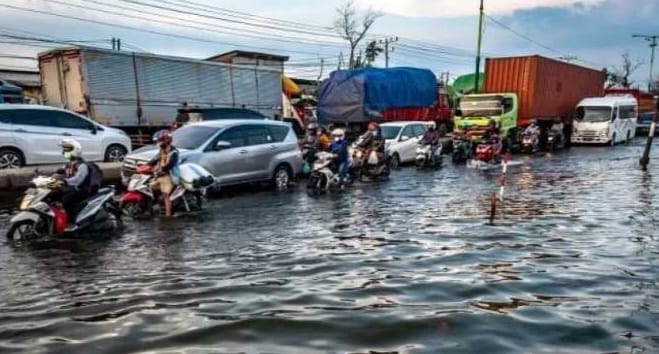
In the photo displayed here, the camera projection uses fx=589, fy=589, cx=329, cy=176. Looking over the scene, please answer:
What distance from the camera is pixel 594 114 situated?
28.8 metres

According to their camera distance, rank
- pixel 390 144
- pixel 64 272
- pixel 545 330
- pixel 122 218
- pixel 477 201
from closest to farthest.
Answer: pixel 545 330
pixel 64 272
pixel 122 218
pixel 477 201
pixel 390 144

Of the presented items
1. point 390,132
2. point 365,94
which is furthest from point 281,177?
point 365,94

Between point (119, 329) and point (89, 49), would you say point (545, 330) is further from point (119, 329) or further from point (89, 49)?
point (89, 49)

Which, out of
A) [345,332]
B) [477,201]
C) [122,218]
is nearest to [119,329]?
[345,332]

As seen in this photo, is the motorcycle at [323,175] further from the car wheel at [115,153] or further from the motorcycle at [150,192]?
the car wheel at [115,153]

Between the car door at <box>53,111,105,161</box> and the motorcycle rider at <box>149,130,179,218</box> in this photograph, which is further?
the car door at <box>53,111,105,161</box>

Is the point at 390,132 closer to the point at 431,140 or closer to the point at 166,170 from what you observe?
the point at 431,140

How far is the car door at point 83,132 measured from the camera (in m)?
14.2

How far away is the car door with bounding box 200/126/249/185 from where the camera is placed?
1258 cm

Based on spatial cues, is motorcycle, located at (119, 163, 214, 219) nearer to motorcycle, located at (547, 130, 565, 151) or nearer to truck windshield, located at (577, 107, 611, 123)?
motorcycle, located at (547, 130, 565, 151)

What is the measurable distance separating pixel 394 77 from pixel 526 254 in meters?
21.4

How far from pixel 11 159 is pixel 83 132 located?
1.83 meters

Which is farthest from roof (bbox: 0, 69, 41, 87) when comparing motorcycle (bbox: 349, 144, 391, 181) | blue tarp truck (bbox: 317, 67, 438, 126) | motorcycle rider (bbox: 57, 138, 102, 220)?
motorcycle rider (bbox: 57, 138, 102, 220)

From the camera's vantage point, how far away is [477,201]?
11.6 m
